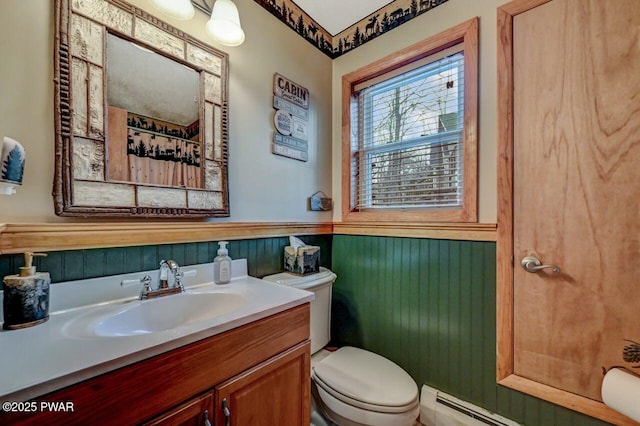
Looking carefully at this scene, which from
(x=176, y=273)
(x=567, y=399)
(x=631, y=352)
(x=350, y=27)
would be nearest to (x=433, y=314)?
(x=567, y=399)

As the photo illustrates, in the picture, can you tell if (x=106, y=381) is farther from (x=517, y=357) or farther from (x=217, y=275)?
(x=517, y=357)

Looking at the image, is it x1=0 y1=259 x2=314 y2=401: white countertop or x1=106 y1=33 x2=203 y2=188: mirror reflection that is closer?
x1=0 y1=259 x2=314 y2=401: white countertop

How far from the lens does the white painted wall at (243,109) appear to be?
0.77 m

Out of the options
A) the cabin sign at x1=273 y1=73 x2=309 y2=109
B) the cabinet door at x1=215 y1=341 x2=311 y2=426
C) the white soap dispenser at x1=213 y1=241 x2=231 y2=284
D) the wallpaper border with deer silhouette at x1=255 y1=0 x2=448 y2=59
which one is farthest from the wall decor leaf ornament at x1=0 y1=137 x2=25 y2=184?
the wallpaper border with deer silhouette at x1=255 y1=0 x2=448 y2=59

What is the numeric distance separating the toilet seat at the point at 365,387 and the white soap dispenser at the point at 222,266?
63cm

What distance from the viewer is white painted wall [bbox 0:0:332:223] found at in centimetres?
77

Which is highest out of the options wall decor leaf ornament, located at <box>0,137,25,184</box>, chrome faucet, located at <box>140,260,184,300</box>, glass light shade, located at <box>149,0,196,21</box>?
glass light shade, located at <box>149,0,196,21</box>

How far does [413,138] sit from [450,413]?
1.45 metres

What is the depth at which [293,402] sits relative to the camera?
0.94 metres

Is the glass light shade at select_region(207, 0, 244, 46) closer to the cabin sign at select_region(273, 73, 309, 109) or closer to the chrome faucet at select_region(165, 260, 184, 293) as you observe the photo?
the cabin sign at select_region(273, 73, 309, 109)

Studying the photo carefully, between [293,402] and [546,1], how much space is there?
1915 millimetres

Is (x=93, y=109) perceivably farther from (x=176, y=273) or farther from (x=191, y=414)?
(x=191, y=414)

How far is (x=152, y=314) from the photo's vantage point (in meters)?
0.93

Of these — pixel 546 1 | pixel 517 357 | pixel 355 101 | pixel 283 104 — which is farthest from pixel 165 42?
pixel 517 357
